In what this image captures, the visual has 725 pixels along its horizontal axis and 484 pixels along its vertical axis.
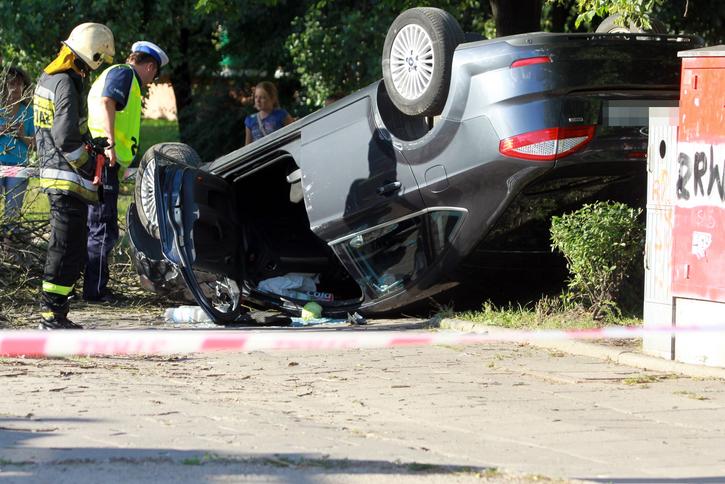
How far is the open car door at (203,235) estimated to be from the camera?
27.2 feet

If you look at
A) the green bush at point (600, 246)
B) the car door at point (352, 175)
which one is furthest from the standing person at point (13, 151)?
the green bush at point (600, 246)

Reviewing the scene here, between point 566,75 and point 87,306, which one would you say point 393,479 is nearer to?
point 566,75

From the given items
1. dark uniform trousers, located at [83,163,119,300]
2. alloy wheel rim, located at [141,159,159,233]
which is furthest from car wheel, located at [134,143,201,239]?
dark uniform trousers, located at [83,163,119,300]

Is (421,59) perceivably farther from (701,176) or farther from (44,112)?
(44,112)

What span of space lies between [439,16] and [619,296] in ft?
7.03

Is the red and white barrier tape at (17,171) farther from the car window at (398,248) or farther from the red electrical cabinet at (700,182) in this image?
the red electrical cabinet at (700,182)

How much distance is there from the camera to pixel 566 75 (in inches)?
285

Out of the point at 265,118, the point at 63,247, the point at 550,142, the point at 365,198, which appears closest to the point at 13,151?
the point at 63,247

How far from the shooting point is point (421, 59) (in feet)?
25.2

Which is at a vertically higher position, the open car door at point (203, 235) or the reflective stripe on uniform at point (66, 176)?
the reflective stripe on uniform at point (66, 176)

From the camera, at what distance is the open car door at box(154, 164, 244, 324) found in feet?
27.2

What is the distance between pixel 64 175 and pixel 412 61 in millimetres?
2299

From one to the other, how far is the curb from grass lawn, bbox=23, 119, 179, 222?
382 centimetres

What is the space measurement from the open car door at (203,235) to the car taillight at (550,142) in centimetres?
234
